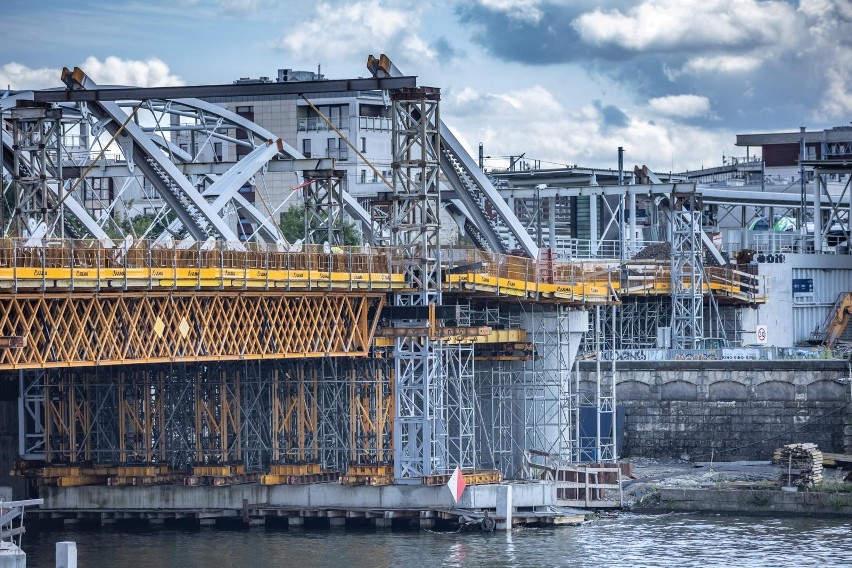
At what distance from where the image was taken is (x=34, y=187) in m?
87.8

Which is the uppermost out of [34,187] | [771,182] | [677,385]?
[771,182]

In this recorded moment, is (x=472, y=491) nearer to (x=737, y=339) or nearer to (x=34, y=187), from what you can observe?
(x=34, y=187)

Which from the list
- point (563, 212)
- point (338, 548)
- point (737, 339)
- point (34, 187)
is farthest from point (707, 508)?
point (563, 212)

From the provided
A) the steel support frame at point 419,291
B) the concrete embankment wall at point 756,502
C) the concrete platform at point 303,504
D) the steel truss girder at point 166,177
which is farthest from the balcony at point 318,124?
the concrete embankment wall at point 756,502

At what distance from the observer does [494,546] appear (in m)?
78.1

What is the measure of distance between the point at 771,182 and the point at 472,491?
339ft

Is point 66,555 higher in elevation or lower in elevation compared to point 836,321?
lower

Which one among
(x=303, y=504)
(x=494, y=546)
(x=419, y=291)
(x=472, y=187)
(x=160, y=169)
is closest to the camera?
(x=494, y=546)

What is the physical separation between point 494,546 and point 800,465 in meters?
16.3

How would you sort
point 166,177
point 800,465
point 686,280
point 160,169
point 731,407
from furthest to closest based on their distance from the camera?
point 686,280, point 731,407, point 166,177, point 160,169, point 800,465

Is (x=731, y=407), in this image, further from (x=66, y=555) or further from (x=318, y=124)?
(x=318, y=124)

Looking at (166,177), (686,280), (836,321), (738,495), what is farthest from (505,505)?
(836,321)

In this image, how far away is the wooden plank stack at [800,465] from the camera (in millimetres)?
86125

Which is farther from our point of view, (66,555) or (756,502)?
(756,502)
